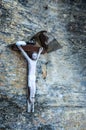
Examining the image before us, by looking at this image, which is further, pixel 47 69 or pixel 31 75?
pixel 47 69

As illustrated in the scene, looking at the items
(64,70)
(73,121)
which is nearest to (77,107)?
(73,121)

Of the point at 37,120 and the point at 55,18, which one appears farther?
the point at 55,18

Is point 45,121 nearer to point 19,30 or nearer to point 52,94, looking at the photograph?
point 52,94

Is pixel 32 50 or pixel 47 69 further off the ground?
pixel 32 50
